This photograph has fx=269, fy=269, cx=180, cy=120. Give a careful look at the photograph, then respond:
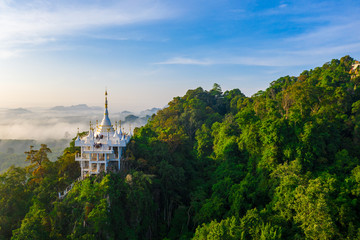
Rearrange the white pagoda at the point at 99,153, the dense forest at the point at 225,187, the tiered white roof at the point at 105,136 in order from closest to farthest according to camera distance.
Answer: the dense forest at the point at 225,187
the white pagoda at the point at 99,153
the tiered white roof at the point at 105,136

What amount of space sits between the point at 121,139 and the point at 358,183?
57.3 feet

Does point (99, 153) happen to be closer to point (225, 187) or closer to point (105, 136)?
point (105, 136)

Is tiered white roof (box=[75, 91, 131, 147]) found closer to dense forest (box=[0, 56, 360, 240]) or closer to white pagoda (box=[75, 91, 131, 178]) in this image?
white pagoda (box=[75, 91, 131, 178])

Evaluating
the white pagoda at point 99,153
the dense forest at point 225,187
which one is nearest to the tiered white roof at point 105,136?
the white pagoda at point 99,153

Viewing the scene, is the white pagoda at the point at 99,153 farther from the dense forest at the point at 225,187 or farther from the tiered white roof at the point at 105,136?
the dense forest at the point at 225,187

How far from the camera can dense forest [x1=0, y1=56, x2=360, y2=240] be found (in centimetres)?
1591

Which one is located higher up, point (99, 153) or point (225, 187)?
point (99, 153)

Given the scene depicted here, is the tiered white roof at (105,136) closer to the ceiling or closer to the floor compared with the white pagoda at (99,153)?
closer to the ceiling

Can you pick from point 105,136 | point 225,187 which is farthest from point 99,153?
point 225,187

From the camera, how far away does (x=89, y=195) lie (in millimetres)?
18422

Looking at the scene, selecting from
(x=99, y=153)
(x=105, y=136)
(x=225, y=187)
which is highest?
(x=105, y=136)

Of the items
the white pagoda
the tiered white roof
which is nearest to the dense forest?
the white pagoda

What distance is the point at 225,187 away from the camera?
880 inches

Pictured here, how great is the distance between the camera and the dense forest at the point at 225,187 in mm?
Answer: 15906
